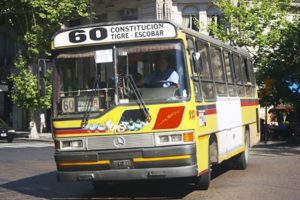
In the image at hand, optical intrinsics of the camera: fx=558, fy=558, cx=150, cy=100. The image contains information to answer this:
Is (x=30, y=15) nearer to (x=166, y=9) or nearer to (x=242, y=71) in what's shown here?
(x=166, y=9)

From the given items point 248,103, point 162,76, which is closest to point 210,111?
point 162,76

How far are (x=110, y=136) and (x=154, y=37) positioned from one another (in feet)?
A: 5.96

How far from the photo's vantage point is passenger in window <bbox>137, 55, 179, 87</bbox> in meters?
9.30

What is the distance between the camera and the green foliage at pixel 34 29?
34.8 m

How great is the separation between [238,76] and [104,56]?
5.46 m

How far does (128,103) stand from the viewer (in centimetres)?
931

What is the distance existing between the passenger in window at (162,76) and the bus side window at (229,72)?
3539 millimetres

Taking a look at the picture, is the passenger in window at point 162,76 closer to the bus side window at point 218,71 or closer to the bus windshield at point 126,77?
the bus windshield at point 126,77

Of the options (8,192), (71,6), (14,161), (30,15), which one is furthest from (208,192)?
(30,15)

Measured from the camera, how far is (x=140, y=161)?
917cm

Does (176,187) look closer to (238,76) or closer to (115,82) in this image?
(115,82)

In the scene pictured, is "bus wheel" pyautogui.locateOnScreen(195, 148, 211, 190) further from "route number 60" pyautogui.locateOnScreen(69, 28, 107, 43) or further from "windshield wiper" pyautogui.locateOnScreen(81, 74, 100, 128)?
"route number 60" pyautogui.locateOnScreen(69, 28, 107, 43)

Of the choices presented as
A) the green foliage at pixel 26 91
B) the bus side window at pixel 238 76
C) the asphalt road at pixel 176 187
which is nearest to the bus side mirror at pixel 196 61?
the asphalt road at pixel 176 187

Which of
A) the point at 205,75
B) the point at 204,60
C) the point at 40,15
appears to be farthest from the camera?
the point at 40,15
